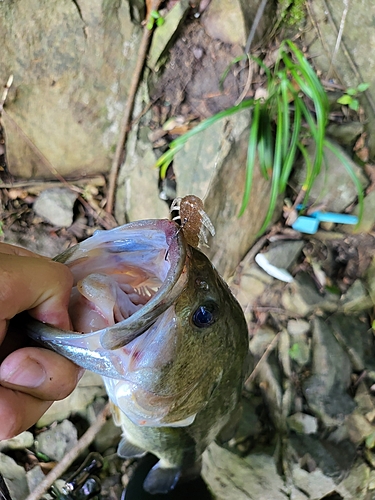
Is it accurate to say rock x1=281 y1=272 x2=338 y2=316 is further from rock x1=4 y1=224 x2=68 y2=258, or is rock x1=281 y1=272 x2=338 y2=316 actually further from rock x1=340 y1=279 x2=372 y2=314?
rock x1=4 y1=224 x2=68 y2=258

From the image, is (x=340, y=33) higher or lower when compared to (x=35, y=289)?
higher

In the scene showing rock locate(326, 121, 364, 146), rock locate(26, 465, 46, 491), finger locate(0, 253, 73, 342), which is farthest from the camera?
rock locate(326, 121, 364, 146)

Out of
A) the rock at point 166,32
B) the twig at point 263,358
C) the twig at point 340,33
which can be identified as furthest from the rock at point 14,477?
the twig at point 340,33

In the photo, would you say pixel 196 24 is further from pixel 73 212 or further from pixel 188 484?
pixel 188 484

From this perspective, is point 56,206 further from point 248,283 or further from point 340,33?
point 340,33

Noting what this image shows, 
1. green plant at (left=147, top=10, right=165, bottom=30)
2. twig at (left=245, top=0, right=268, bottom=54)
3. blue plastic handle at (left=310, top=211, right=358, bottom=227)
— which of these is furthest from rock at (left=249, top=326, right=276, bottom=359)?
green plant at (left=147, top=10, right=165, bottom=30)

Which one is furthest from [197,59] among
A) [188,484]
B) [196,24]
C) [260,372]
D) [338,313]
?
[188,484]

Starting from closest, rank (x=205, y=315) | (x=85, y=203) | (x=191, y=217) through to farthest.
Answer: (x=191, y=217)
(x=205, y=315)
(x=85, y=203)

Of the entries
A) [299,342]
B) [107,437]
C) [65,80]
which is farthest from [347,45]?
[107,437]

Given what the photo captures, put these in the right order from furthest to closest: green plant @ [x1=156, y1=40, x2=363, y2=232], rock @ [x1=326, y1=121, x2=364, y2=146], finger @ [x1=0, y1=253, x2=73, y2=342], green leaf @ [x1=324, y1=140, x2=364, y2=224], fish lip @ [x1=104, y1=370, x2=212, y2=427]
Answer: rock @ [x1=326, y1=121, x2=364, y2=146]
green leaf @ [x1=324, y1=140, x2=364, y2=224]
green plant @ [x1=156, y1=40, x2=363, y2=232]
fish lip @ [x1=104, y1=370, x2=212, y2=427]
finger @ [x1=0, y1=253, x2=73, y2=342]
